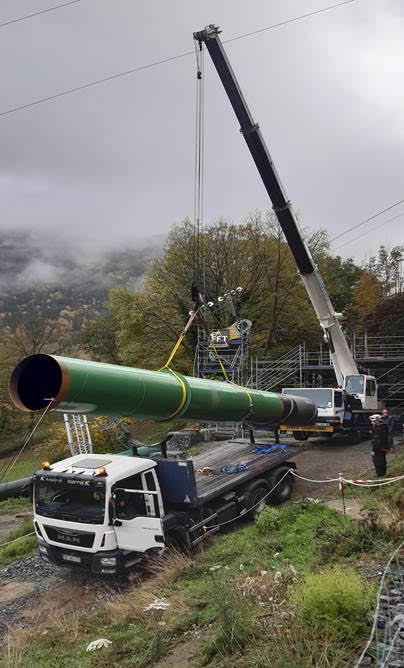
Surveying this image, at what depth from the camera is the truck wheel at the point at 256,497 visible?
11047 millimetres

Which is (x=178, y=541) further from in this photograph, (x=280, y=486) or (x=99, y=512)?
(x=280, y=486)

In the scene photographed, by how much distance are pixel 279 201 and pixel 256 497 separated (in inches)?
336

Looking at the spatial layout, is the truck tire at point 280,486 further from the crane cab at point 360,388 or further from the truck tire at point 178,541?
the crane cab at point 360,388

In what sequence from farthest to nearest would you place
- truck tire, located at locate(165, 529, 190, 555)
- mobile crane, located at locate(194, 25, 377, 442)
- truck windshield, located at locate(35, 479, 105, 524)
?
1. mobile crane, located at locate(194, 25, 377, 442)
2. truck tire, located at locate(165, 529, 190, 555)
3. truck windshield, located at locate(35, 479, 105, 524)

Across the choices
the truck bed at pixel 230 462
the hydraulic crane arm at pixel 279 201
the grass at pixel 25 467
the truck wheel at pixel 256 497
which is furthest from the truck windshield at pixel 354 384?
the grass at pixel 25 467

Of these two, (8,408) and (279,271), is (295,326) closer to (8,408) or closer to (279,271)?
(279,271)

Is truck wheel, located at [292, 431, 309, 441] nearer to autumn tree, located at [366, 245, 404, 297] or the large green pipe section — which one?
the large green pipe section

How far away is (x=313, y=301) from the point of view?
17219 millimetres

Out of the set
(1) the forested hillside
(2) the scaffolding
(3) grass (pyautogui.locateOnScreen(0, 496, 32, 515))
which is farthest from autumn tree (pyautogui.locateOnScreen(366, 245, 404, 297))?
(3) grass (pyautogui.locateOnScreen(0, 496, 32, 515))

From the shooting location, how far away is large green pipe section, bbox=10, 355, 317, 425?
6020 millimetres

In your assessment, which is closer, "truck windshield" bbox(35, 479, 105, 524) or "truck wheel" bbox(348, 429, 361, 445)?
"truck windshield" bbox(35, 479, 105, 524)

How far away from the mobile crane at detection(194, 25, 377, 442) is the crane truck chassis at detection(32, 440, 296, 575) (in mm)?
7312

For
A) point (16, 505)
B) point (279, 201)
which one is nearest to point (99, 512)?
point (279, 201)

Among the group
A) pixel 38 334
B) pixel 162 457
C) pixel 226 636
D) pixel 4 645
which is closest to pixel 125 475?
pixel 162 457
